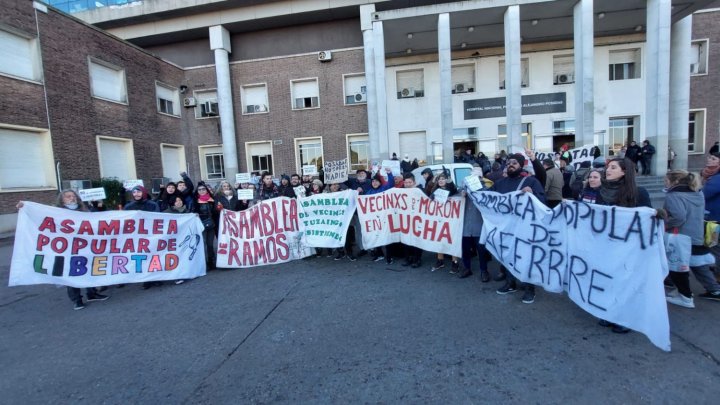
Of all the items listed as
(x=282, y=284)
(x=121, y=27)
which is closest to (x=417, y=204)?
(x=282, y=284)

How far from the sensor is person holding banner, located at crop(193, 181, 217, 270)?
6754 mm

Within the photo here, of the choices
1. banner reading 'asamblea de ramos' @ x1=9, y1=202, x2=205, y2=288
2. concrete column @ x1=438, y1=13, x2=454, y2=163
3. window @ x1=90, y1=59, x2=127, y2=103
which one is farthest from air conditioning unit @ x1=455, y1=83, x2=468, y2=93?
banner reading 'asamblea de ramos' @ x1=9, y1=202, x2=205, y2=288

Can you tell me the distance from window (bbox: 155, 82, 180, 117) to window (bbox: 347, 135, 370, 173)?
10.3m

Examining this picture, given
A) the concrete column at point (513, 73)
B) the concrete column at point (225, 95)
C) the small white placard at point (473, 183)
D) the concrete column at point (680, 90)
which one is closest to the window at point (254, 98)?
the concrete column at point (225, 95)

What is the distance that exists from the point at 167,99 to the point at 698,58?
95.5 feet

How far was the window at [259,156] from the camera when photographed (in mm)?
20406

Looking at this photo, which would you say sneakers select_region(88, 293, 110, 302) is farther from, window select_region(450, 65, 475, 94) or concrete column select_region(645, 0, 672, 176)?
concrete column select_region(645, 0, 672, 176)

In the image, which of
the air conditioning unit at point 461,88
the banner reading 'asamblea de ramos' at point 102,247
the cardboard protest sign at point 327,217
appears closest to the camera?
the banner reading 'asamblea de ramos' at point 102,247

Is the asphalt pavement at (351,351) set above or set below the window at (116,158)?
below

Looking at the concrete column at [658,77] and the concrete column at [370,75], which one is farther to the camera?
the concrete column at [370,75]

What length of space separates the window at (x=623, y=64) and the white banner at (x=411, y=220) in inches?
745

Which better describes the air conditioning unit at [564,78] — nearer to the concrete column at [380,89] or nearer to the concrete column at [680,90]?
the concrete column at [680,90]

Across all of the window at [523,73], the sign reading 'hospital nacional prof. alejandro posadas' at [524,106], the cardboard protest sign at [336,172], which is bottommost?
the cardboard protest sign at [336,172]

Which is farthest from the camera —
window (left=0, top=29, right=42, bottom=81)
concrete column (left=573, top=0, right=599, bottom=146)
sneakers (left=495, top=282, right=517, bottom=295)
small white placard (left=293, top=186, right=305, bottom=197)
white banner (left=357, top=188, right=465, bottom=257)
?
concrete column (left=573, top=0, right=599, bottom=146)
